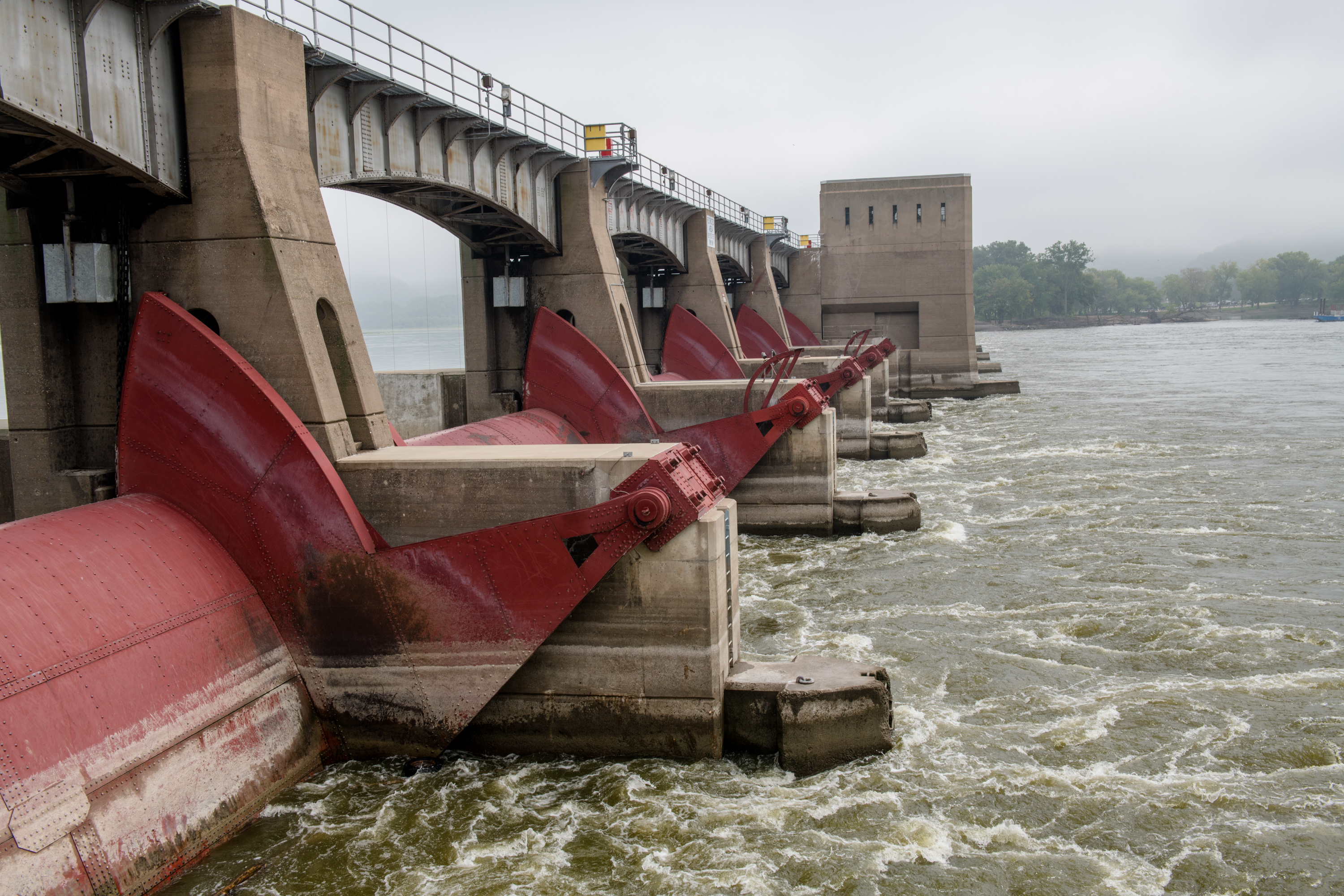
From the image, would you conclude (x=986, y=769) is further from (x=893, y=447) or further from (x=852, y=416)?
(x=852, y=416)

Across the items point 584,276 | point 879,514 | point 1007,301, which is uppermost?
point 1007,301

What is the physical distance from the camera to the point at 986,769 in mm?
11086

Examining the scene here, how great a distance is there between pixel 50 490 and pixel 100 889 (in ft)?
18.6

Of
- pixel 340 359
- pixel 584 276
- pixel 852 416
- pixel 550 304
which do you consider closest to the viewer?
pixel 340 359

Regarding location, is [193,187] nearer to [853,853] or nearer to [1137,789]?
[853,853]

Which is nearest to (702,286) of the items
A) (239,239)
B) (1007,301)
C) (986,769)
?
(239,239)

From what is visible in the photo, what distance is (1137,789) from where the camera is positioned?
10578 mm

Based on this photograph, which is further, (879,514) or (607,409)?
(879,514)

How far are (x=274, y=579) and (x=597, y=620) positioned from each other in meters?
3.47

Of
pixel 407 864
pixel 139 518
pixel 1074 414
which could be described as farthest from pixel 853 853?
pixel 1074 414

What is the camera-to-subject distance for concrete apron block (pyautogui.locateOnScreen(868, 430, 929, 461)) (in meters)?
33.9

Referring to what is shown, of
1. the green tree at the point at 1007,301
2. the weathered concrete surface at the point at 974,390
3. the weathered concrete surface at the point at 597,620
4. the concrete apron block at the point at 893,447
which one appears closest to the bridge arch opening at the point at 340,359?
the weathered concrete surface at the point at 597,620

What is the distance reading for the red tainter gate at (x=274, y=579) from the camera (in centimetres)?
987

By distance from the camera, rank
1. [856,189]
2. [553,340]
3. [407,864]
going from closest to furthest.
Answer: [407,864], [553,340], [856,189]
